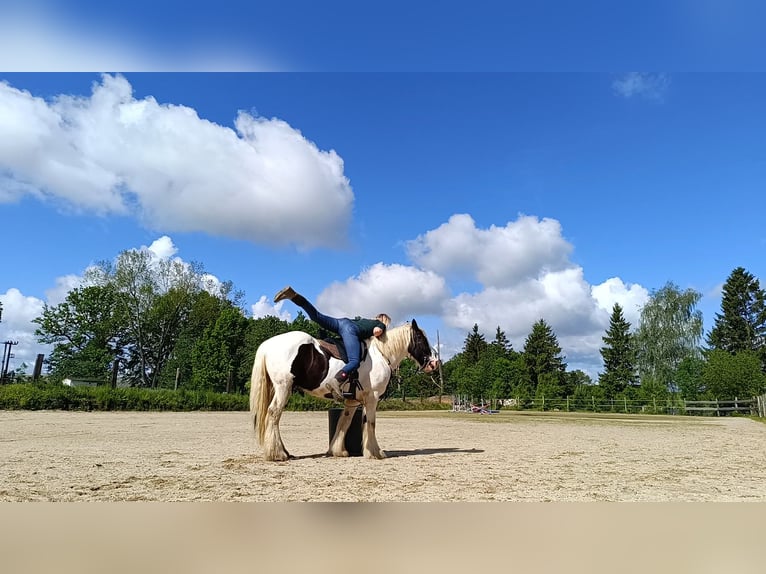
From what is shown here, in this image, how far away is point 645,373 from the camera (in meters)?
50.7

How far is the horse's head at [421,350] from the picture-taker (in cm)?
859

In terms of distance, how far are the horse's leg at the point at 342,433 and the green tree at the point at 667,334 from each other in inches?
1881

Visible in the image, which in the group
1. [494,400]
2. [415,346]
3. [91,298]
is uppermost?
[91,298]

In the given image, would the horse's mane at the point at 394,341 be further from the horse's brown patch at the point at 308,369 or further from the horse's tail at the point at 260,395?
the horse's tail at the point at 260,395

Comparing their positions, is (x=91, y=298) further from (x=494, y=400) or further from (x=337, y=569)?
(x=337, y=569)

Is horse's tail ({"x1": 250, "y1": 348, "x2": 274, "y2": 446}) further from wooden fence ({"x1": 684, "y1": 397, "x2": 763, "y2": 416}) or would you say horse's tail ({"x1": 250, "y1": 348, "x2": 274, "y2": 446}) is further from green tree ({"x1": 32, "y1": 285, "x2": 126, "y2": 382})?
green tree ({"x1": 32, "y1": 285, "x2": 126, "y2": 382})

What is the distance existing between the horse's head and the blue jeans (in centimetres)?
108

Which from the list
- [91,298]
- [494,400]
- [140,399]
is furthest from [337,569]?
[91,298]

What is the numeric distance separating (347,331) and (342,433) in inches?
72.4

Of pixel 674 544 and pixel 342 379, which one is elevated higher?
pixel 342 379

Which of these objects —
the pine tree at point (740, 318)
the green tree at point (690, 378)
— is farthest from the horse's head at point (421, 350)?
the pine tree at point (740, 318)

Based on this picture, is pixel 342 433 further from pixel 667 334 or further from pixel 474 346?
pixel 474 346

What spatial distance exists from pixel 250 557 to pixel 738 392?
45.4m

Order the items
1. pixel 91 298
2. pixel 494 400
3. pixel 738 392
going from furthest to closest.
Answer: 1. pixel 91 298
2. pixel 494 400
3. pixel 738 392
